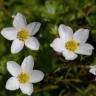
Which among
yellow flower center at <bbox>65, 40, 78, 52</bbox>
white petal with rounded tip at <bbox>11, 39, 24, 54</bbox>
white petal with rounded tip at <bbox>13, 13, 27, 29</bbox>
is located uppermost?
white petal with rounded tip at <bbox>13, 13, 27, 29</bbox>

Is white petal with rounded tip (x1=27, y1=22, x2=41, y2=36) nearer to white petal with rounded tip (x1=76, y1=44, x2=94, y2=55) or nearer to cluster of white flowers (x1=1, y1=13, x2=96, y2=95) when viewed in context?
cluster of white flowers (x1=1, y1=13, x2=96, y2=95)

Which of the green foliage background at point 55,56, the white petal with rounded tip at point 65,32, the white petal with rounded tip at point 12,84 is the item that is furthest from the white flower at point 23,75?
the white petal with rounded tip at point 65,32

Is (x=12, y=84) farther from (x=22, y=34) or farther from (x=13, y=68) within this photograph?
(x=22, y=34)

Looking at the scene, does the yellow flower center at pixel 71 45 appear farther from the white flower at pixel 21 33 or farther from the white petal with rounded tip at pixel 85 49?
the white flower at pixel 21 33

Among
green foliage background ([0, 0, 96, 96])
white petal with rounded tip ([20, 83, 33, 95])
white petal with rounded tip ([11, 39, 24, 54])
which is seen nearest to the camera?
white petal with rounded tip ([20, 83, 33, 95])

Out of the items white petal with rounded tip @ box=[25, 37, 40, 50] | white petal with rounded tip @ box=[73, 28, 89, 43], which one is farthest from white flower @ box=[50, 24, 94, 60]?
white petal with rounded tip @ box=[25, 37, 40, 50]

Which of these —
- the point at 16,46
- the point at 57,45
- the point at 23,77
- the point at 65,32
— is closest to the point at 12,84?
the point at 23,77

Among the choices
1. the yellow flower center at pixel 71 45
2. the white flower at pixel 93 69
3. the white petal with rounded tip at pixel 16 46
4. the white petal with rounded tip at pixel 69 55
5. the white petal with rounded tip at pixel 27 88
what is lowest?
the white petal with rounded tip at pixel 27 88

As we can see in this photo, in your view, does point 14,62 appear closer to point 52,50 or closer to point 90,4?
point 52,50

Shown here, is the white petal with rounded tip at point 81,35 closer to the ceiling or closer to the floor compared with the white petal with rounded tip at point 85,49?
closer to the ceiling
